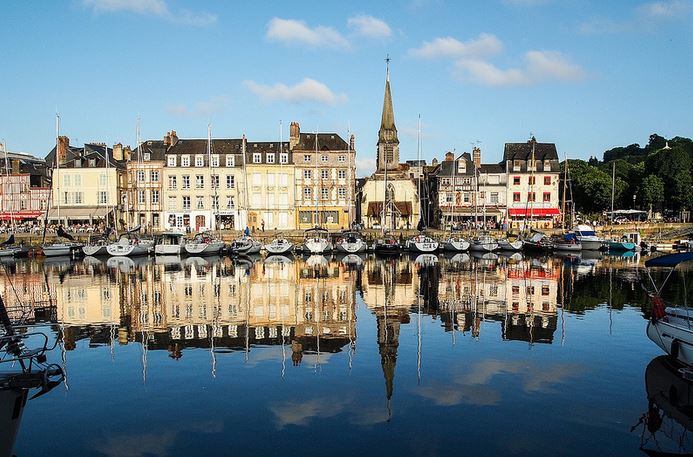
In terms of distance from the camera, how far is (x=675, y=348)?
16078mm

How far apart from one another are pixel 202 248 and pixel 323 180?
21.2 metres

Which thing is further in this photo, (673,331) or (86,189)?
(86,189)

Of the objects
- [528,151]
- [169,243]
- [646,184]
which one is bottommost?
[169,243]

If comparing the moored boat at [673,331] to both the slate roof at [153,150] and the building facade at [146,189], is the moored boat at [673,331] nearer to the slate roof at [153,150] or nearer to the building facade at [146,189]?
the building facade at [146,189]

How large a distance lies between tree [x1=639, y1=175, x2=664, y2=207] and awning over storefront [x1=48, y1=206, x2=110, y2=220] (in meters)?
69.8

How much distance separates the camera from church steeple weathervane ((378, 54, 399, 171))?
7706cm

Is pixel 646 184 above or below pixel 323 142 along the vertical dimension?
below

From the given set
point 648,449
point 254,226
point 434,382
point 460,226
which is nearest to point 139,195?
point 254,226

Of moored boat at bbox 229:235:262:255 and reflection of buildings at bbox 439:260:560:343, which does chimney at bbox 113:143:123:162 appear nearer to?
moored boat at bbox 229:235:262:255

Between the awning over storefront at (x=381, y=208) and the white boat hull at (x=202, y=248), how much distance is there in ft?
78.9

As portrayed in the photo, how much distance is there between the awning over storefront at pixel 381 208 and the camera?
252 feet

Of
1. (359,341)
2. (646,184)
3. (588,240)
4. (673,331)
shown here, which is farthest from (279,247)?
(646,184)

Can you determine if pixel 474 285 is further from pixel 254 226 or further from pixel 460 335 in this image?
pixel 254 226

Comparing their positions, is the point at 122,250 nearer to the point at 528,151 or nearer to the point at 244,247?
the point at 244,247
